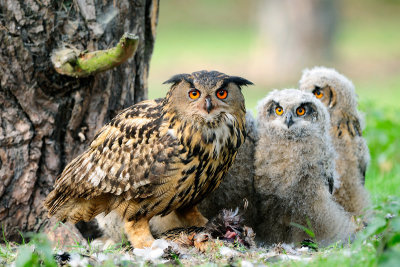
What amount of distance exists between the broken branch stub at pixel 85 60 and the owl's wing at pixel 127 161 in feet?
1.46

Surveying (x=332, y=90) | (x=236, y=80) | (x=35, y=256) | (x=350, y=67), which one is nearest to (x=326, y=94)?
(x=332, y=90)

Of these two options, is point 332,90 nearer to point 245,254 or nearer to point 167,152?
point 167,152

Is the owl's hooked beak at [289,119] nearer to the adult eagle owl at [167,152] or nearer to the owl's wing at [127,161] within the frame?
the adult eagle owl at [167,152]

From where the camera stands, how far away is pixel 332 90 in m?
5.80

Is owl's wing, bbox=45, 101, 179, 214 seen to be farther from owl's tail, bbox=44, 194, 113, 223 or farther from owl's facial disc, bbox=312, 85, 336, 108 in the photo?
owl's facial disc, bbox=312, 85, 336, 108

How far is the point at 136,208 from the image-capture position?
4.54 metres

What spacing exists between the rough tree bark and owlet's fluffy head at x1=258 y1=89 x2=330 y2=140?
138cm

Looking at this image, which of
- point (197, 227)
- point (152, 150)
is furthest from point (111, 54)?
point (197, 227)

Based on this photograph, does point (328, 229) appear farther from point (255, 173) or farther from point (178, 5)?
point (178, 5)

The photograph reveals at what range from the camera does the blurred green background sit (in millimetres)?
8352

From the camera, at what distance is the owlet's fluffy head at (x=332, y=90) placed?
578 centimetres

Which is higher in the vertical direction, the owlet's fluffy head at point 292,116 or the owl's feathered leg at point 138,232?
the owlet's fluffy head at point 292,116

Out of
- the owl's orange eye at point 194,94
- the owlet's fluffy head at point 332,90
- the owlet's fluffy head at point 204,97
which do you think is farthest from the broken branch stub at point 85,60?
the owlet's fluffy head at point 332,90

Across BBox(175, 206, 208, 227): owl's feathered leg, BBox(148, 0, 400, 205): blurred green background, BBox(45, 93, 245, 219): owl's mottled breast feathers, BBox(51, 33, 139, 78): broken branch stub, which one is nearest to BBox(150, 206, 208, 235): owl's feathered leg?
BBox(175, 206, 208, 227): owl's feathered leg
